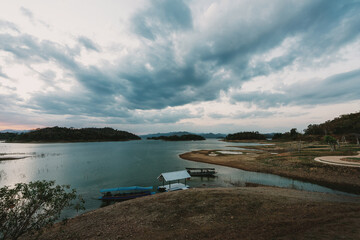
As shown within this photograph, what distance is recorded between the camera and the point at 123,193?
31203 mm

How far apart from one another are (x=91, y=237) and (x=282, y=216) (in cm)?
1914

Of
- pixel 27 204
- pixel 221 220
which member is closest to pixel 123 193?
pixel 27 204

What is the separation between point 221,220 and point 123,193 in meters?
22.9

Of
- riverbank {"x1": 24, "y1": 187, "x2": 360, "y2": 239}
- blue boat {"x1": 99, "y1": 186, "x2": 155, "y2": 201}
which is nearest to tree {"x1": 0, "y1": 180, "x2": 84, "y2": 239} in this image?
riverbank {"x1": 24, "y1": 187, "x2": 360, "y2": 239}

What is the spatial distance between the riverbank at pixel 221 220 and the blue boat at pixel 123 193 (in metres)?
8.59

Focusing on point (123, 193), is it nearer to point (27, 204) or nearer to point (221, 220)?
point (27, 204)

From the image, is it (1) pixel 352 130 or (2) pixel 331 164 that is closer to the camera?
(2) pixel 331 164

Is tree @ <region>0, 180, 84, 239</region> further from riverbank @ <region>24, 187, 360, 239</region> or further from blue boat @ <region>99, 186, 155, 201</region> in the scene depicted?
blue boat @ <region>99, 186, 155, 201</region>

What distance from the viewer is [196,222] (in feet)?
50.8

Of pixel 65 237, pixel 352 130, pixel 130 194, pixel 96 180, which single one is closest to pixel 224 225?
pixel 65 237

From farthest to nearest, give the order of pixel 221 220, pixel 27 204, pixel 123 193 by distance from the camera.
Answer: pixel 123 193 → pixel 221 220 → pixel 27 204

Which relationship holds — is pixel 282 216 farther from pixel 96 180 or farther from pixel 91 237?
pixel 96 180

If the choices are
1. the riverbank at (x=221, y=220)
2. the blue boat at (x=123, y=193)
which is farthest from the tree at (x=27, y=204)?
the blue boat at (x=123, y=193)

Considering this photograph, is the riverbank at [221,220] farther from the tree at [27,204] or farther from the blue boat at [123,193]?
the blue boat at [123,193]
